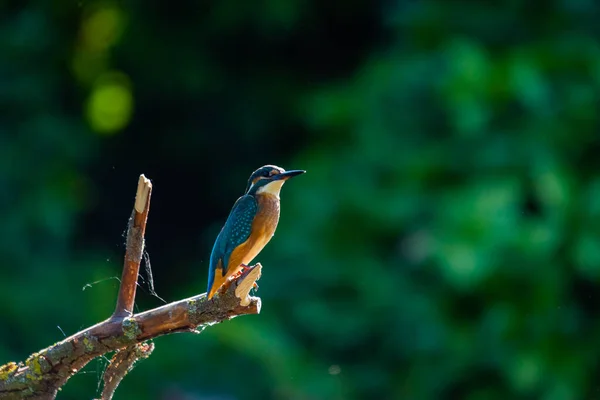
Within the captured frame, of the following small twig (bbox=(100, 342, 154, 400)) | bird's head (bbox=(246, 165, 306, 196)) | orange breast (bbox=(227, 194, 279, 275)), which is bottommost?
small twig (bbox=(100, 342, 154, 400))

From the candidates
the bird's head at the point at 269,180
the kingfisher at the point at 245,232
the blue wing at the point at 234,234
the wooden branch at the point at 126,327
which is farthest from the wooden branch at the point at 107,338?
the bird's head at the point at 269,180

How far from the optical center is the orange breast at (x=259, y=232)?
2854mm

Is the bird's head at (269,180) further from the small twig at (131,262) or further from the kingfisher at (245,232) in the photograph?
the small twig at (131,262)

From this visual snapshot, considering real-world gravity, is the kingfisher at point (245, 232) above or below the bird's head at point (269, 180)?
below

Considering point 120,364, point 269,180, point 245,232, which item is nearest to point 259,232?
point 245,232

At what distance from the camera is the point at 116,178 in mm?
8117

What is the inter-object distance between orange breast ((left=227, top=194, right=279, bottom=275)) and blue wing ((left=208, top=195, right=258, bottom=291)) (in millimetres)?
14

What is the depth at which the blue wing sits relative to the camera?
2846 millimetres

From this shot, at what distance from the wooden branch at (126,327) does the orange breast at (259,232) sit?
0.24 m

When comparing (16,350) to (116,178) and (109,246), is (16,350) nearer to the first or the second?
(109,246)

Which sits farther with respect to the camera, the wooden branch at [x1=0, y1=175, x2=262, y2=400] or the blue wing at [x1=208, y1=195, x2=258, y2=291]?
the blue wing at [x1=208, y1=195, x2=258, y2=291]

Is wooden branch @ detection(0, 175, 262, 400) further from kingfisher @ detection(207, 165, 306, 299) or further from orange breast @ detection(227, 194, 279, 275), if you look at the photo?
orange breast @ detection(227, 194, 279, 275)

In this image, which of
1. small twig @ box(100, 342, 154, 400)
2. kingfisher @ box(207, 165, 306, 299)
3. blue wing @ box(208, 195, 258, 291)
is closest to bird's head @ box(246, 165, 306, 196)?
kingfisher @ box(207, 165, 306, 299)

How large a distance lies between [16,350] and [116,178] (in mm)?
1904
